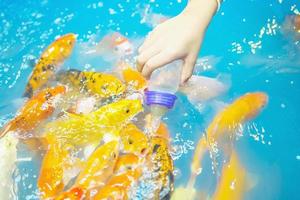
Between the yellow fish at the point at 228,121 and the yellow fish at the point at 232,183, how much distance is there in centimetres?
10

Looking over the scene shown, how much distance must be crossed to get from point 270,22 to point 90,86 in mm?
1016

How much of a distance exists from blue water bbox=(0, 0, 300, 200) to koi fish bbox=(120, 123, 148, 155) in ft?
0.65

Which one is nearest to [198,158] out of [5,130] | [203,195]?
[203,195]

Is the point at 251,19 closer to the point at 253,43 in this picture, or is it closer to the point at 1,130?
the point at 253,43

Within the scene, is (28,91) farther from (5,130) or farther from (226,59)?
(226,59)

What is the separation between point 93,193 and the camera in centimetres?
133

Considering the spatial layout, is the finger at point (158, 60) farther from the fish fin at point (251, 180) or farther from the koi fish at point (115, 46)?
the koi fish at point (115, 46)

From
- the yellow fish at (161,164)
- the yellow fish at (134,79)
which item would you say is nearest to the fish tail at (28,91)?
the yellow fish at (134,79)

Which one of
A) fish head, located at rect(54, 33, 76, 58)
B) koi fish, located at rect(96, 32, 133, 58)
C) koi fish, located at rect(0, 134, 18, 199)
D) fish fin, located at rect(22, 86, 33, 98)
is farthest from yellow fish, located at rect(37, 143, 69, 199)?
koi fish, located at rect(96, 32, 133, 58)

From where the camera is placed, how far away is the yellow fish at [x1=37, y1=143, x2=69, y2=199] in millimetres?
1409

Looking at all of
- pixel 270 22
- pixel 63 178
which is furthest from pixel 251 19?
pixel 63 178

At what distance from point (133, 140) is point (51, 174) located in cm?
29

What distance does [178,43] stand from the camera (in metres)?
1.30

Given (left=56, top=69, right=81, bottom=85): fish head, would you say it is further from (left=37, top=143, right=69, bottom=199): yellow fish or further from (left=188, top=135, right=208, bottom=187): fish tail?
(left=188, top=135, right=208, bottom=187): fish tail
